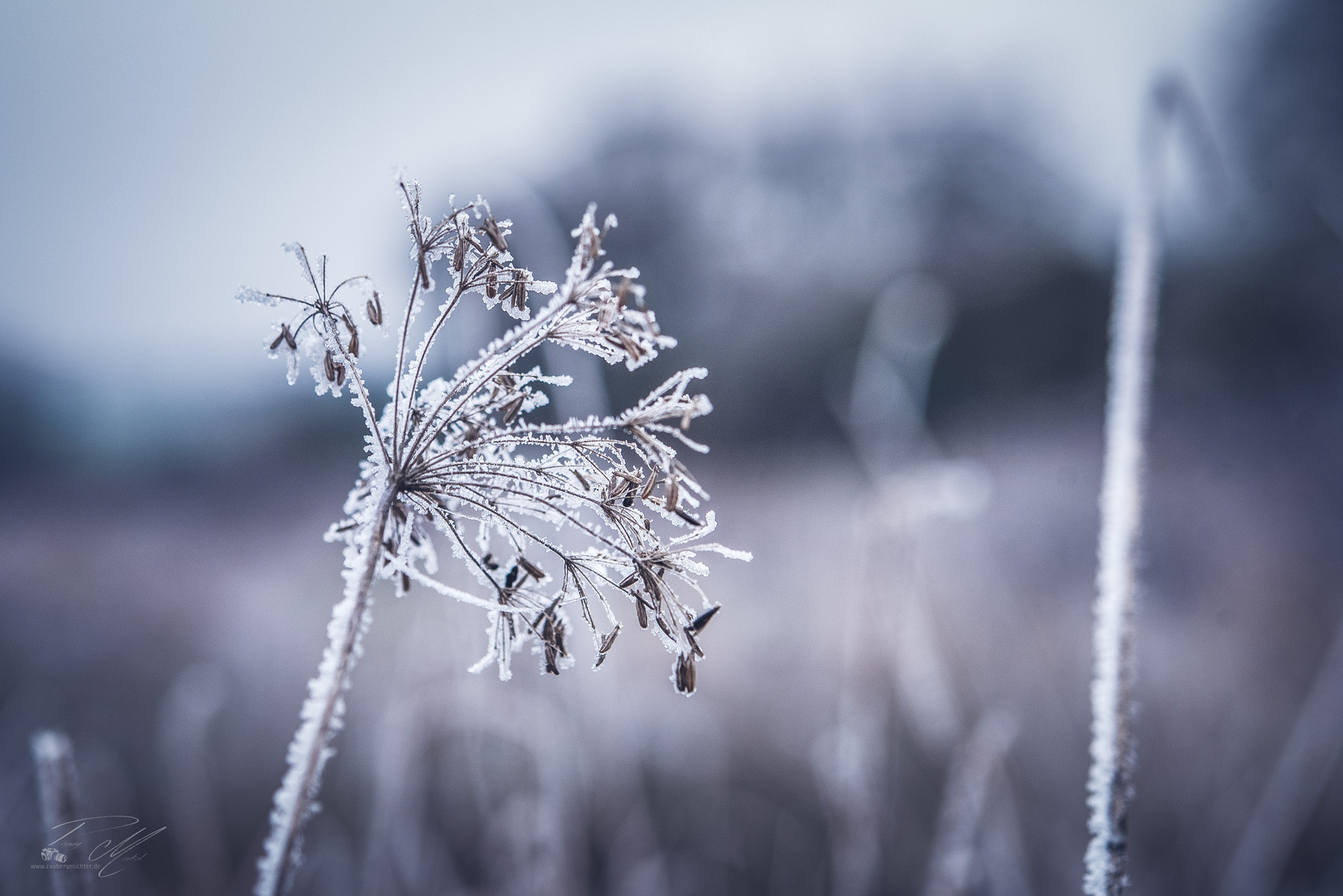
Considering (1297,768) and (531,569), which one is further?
(1297,768)

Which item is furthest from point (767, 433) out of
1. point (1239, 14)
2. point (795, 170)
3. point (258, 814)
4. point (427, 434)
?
point (427, 434)

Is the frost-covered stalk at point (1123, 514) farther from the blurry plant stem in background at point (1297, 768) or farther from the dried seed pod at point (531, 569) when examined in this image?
the blurry plant stem in background at point (1297, 768)

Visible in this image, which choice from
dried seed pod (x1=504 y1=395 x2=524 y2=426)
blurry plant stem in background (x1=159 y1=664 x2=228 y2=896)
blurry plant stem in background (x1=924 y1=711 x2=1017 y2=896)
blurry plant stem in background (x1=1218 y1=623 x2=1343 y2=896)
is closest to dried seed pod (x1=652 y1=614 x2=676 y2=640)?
dried seed pod (x1=504 y1=395 x2=524 y2=426)

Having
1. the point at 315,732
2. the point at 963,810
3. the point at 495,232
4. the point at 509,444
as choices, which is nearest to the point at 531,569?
the point at 509,444

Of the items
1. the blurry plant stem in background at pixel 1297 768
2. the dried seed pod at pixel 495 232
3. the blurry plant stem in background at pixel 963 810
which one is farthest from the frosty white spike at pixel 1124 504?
the blurry plant stem in background at pixel 1297 768

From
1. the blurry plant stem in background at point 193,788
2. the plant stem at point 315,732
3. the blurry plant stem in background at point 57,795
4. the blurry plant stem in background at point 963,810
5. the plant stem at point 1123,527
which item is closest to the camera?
the plant stem at point 315,732
